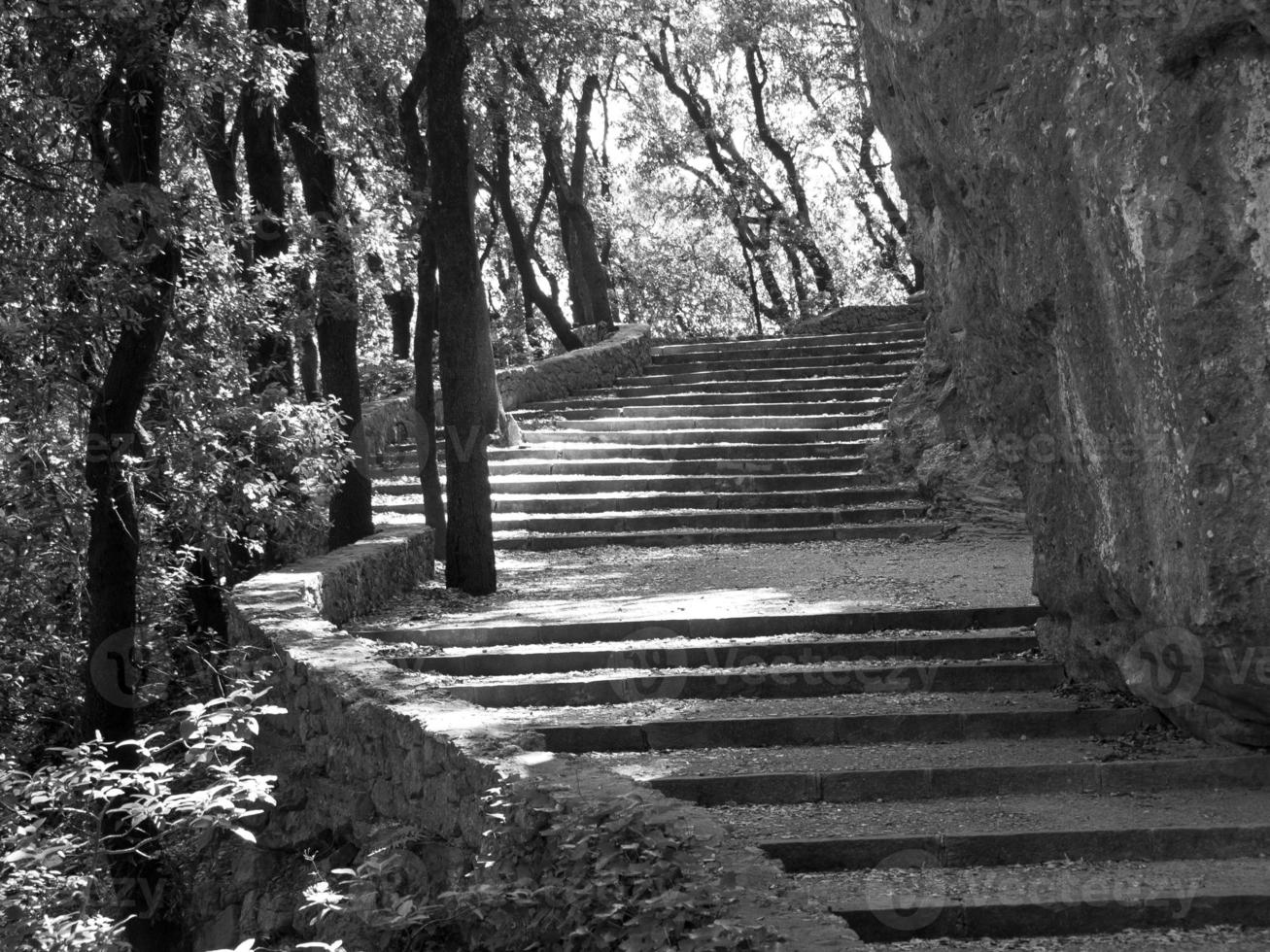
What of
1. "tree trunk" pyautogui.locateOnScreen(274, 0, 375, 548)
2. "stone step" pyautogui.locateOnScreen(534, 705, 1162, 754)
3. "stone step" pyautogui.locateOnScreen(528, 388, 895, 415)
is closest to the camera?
"stone step" pyautogui.locateOnScreen(534, 705, 1162, 754)

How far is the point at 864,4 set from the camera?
26.4 feet

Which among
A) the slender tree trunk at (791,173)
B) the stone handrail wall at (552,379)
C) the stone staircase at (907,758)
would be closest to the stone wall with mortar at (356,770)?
the stone staircase at (907,758)

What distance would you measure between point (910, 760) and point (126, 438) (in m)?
5.08

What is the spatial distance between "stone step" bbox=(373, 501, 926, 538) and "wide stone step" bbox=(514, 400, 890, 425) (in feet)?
11.1

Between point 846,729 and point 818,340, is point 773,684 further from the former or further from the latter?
point 818,340

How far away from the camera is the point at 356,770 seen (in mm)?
7164

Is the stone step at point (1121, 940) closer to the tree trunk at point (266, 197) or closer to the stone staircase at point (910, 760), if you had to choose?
the stone staircase at point (910, 760)

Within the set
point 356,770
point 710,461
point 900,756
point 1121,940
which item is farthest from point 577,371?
point 1121,940

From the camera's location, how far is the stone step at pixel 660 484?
14.3 m

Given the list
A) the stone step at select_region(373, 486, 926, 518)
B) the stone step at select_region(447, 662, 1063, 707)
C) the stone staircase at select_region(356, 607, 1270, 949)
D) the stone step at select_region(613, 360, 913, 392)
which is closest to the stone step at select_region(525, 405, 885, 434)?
the stone step at select_region(613, 360, 913, 392)

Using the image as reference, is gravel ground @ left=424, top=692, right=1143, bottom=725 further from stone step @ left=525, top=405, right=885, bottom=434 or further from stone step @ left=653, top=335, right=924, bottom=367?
stone step @ left=653, top=335, right=924, bottom=367

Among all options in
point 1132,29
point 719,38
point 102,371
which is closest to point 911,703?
point 1132,29

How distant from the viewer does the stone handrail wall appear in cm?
1590

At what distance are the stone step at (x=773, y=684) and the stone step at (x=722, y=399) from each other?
31.1 ft
